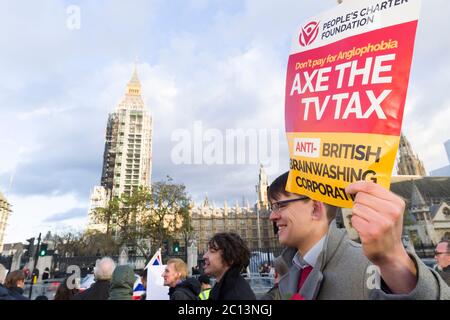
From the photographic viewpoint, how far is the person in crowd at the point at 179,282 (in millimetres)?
3352

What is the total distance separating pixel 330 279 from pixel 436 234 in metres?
57.7

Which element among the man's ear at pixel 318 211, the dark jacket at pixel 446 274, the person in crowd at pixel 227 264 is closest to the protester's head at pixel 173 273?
the person in crowd at pixel 227 264

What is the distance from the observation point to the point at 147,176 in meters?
82.3

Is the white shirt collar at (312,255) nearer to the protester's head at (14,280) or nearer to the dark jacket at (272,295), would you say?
the dark jacket at (272,295)

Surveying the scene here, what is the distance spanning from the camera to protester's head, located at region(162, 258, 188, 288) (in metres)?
4.09

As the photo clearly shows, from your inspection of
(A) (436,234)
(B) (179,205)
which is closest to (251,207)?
(A) (436,234)

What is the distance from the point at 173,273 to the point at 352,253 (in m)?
2.99

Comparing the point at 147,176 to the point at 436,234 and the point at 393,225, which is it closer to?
the point at 436,234

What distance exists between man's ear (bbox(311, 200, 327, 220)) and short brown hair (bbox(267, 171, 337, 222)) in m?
0.04

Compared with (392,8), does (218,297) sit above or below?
below

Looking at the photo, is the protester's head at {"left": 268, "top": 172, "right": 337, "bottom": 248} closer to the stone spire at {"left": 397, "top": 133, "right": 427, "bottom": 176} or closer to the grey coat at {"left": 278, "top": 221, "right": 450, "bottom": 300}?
the grey coat at {"left": 278, "top": 221, "right": 450, "bottom": 300}

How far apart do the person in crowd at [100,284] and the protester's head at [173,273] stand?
0.85 metres
